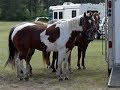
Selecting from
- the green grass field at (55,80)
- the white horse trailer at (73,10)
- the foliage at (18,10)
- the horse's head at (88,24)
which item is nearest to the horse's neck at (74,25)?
the horse's head at (88,24)

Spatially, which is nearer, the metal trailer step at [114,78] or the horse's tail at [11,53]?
the metal trailer step at [114,78]

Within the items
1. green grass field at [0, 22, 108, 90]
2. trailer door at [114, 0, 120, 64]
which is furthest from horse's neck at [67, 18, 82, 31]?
green grass field at [0, 22, 108, 90]

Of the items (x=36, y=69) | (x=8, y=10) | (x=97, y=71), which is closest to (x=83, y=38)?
(x=97, y=71)

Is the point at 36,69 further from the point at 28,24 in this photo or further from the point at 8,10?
the point at 8,10

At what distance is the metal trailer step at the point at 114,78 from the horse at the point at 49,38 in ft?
4.05

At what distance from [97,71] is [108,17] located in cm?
254

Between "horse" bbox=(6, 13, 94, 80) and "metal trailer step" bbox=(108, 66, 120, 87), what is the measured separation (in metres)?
1.23

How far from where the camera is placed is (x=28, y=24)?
35.8 ft

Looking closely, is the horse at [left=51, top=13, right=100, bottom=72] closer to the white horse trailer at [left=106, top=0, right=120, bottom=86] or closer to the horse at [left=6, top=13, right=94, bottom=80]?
the horse at [left=6, top=13, right=94, bottom=80]

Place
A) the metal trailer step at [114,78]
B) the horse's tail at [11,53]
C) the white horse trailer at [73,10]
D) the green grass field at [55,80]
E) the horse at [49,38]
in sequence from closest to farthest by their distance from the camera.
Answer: the metal trailer step at [114,78] → the green grass field at [55,80] → the horse at [49,38] → the horse's tail at [11,53] → the white horse trailer at [73,10]

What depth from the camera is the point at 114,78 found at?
9.50 metres

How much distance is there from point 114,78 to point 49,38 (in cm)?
204

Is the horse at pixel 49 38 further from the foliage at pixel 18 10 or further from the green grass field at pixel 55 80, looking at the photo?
the foliage at pixel 18 10

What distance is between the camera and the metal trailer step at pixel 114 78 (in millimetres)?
8875
